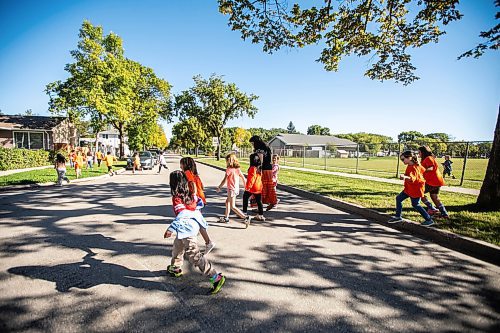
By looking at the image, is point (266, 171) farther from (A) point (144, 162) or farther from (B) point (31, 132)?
(B) point (31, 132)

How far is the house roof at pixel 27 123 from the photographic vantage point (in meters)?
29.4

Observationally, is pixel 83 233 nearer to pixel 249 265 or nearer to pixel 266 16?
pixel 249 265

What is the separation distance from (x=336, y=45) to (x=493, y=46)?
487 cm

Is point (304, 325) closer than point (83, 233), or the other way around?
point (304, 325)

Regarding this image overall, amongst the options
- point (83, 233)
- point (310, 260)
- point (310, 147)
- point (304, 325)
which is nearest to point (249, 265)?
point (310, 260)

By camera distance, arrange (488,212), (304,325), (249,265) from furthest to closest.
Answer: (488,212) → (249,265) → (304,325)

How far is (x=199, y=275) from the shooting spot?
330cm

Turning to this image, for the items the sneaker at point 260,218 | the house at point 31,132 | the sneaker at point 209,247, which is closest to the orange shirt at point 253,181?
the sneaker at point 260,218

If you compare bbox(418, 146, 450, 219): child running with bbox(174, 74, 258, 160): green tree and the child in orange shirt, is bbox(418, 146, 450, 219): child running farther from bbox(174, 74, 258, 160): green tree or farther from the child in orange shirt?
bbox(174, 74, 258, 160): green tree

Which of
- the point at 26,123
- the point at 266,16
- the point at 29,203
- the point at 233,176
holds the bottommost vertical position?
the point at 29,203

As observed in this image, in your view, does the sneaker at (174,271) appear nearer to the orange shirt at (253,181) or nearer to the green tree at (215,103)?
the orange shirt at (253,181)

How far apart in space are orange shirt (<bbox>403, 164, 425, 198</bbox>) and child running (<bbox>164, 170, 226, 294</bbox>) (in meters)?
4.38

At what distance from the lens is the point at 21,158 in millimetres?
19484

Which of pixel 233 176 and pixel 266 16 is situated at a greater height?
pixel 266 16
